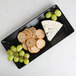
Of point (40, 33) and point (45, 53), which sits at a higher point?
point (40, 33)

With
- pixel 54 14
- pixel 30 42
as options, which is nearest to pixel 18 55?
pixel 30 42

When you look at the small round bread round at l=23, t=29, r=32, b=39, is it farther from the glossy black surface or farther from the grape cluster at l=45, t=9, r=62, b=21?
the grape cluster at l=45, t=9, r=62, b=21

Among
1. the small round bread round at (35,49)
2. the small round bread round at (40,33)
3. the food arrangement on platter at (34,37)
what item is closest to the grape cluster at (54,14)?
the food arrangement on platter at (34,37)

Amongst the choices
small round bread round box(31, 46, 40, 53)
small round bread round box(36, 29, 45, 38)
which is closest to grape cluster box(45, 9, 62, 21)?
small round bread round box(36, 29, 45, 38)

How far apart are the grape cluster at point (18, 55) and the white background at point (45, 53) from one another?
0.07 meters

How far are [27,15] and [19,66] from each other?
34 cm

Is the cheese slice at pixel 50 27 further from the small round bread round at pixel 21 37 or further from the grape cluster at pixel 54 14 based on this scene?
the small round bread round at pixel 21 37

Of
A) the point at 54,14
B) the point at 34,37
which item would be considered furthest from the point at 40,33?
the point at 54,14

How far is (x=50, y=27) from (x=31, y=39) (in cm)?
15

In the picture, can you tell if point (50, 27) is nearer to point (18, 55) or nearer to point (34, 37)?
point (34, 37)

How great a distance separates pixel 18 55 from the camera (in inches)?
49.1

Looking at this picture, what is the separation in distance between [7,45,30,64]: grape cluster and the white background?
0.23ft

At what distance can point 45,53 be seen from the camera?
1.31m
